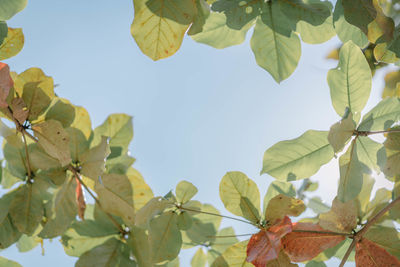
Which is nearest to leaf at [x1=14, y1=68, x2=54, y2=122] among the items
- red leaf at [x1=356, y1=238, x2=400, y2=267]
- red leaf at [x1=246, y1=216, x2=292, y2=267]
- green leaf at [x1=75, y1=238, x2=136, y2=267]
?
green leaf at [x1=75, y1=238, x2=136, y2=267]

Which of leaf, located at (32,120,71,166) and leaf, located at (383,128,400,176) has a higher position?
leaf, located at (32,120,71,166)

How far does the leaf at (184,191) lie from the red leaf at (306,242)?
298 mm

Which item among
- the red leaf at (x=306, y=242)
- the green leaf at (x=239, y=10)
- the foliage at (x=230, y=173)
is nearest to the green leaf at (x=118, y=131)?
the foliage at (x=230, y=173)

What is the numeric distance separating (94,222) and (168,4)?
719 millimetres

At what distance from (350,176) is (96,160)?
668 millimetres

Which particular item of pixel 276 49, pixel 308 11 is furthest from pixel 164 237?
pixel 308 11

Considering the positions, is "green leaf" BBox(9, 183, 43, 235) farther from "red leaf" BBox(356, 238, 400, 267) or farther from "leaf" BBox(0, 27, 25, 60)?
"red leaf" BBox(356, 238, 400, 267)

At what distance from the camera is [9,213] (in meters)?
1.10

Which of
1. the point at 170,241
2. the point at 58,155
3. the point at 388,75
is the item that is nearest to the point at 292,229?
the point at 170,241

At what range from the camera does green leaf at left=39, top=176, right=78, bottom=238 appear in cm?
107

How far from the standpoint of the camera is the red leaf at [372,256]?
34.7 inches

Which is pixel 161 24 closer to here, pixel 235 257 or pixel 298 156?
pixel 298 156

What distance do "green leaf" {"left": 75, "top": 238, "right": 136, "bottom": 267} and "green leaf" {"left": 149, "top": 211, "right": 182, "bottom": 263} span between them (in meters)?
0.16

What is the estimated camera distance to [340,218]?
3.02 ft
